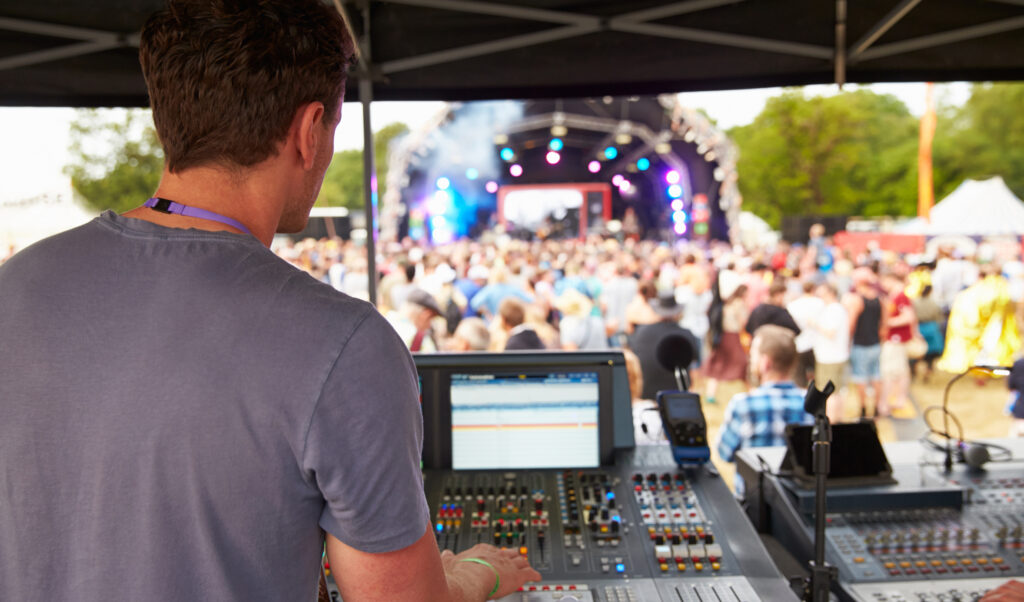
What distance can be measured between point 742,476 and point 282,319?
1.78 m

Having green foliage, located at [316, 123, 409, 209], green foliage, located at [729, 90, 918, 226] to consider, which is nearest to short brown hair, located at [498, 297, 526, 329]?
green foliage, located at [729, 90, 918, 226]

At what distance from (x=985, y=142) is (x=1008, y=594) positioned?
115 feet

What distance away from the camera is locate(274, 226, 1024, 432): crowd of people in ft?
19.2

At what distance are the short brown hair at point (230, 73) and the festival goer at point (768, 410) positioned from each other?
9.29 feet

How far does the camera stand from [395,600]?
0.79 metres

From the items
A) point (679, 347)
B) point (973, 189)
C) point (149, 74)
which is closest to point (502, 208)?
point (973, 189)

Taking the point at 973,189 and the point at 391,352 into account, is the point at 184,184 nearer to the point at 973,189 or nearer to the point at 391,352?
the point at 391,352

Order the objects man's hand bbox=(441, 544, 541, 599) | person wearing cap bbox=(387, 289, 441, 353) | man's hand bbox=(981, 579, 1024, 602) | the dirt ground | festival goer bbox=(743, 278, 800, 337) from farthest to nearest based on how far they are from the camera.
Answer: the dirt ground, festival goer bbox=(743, 278, 800, 337), person wearing cap bbox=(387, 289, 441, 353), man's hand bbox=(981, 579, 1024, 602), man's hand bbox=(441, 544, 541, 599)

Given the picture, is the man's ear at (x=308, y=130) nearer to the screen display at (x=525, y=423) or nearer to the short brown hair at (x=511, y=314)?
the screen display at (x=525, y=423)

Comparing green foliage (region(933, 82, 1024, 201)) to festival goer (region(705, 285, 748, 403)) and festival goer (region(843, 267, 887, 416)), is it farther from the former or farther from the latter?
festival goer (region(705, 285, 748, 403))

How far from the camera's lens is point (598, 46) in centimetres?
287

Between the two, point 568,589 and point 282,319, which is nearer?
point 282,319

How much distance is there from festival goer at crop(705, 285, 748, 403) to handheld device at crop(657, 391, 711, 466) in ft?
17.6

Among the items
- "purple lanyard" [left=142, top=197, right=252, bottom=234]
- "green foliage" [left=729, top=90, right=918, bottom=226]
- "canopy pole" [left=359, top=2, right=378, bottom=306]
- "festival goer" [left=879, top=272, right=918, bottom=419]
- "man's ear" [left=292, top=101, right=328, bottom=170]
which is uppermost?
"green foliage" [left=729, top=90, right=918, bottom=226]
